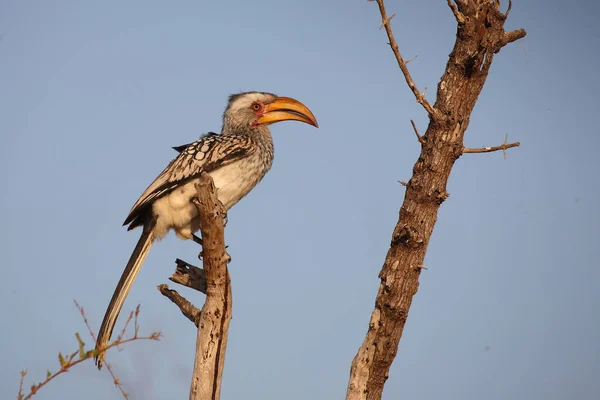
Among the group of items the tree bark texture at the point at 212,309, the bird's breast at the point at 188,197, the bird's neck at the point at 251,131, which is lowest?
the tree bark texture at the point at 212,309

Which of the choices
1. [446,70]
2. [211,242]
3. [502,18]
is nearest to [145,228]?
[211,242]

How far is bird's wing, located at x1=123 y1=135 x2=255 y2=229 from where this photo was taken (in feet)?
17.6

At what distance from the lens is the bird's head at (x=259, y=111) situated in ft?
20.5

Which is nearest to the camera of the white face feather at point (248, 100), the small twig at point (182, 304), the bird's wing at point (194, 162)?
the small twig at point (182, 304)

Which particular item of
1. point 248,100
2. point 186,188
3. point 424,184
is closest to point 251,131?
point 248,100

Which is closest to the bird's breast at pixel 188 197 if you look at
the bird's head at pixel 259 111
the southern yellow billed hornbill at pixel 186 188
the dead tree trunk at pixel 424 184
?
the southern yellow billed hornbill at pixel 186 188

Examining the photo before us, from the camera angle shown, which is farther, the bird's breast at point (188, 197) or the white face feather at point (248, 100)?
the white face feather at point (248, 100)

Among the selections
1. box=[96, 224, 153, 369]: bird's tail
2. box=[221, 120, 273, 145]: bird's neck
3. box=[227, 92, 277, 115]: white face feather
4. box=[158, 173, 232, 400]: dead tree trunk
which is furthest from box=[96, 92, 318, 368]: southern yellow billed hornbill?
box=[158, 173, 232, 400]: dead tree trunk

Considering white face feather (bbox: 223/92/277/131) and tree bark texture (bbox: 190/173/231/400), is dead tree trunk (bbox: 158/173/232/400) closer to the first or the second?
tree bark texture (bbox: 190/173/231/400)

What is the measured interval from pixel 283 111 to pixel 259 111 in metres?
0.23

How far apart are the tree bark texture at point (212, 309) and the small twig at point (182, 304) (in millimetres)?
127

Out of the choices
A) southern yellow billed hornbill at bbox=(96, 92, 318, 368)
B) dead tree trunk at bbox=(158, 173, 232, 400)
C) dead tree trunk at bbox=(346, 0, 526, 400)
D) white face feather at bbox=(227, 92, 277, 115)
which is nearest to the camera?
dead tree trunk at bbox=(346, 0, 526, 400)

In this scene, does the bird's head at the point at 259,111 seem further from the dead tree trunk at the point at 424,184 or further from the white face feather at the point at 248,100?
the dead tree trunk at the point at 424,184

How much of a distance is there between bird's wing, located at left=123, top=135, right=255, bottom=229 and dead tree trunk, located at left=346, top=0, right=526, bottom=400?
1772 millimetres
